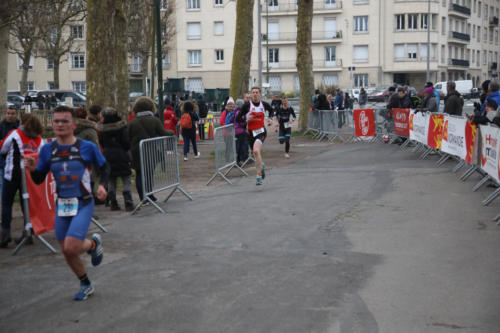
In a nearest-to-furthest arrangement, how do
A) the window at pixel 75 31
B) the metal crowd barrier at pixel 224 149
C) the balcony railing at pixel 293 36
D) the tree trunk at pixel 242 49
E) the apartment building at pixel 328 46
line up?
the metal crowd barrier at pixel 224 149 < the tree trunk at pixel 242 49 < the window at pixel 75 31 < the apartment building at pixel 328 46 < the balcony railing at pixel 293 36

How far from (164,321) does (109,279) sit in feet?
5.33

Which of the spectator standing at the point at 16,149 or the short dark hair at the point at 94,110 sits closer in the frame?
the spectator standing at the point at 16,149

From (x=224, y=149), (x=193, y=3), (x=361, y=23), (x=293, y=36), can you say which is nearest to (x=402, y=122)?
(x=224, y=149)

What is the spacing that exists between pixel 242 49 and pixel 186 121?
3.38 metres

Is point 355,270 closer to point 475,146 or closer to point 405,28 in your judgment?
point 475,146

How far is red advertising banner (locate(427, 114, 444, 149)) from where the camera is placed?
16516 millimetres

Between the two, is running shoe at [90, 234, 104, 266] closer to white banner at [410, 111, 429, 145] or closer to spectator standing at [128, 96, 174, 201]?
spectator standing at [128, 96, 174, 201]

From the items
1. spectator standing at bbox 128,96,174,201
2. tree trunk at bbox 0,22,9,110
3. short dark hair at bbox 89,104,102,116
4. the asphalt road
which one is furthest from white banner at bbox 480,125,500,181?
tree trunk at bbox 0,22,9,110

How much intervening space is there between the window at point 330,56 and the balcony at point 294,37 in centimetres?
108

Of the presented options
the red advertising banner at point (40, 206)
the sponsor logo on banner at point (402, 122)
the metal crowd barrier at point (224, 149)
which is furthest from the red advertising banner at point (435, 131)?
the red advertising banner at point (40, 206)

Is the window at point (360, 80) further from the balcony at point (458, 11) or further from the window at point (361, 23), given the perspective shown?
the balcony at point (458, 11)

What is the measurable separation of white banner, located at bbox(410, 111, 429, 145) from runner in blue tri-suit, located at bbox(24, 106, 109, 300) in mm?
13293

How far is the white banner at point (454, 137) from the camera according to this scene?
1423cm

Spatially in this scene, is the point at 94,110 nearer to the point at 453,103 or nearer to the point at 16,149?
the point at 16,149
